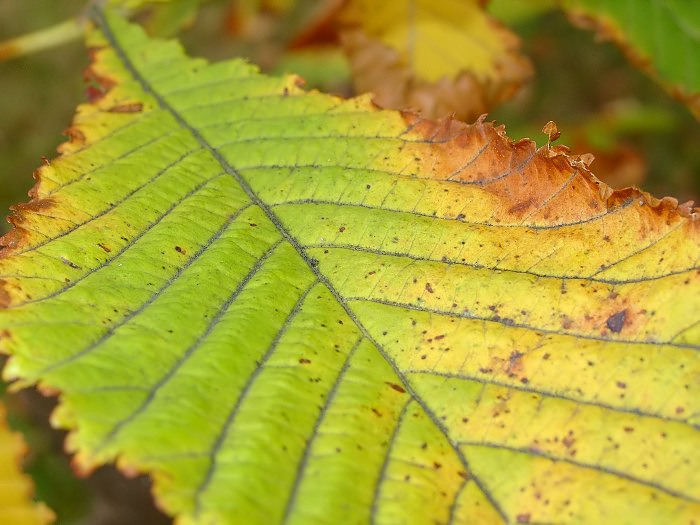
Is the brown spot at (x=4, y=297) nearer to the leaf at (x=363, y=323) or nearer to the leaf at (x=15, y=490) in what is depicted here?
the leaf at (x=363, y=323)

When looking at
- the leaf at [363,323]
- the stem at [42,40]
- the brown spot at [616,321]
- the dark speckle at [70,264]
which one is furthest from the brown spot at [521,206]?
the stem at [42,40]

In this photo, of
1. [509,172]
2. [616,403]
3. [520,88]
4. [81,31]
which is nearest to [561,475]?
[616,403]

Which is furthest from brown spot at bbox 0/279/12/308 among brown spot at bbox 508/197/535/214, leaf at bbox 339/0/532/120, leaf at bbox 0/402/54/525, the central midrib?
leaf at bbox 339/0/532/120

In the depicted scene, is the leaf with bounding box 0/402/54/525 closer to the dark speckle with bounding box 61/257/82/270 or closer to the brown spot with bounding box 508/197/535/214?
the dark speckle with bounding box 61/257/82/270

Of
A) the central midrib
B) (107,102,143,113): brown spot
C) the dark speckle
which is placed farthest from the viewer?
(107,102,143,113): brown spot

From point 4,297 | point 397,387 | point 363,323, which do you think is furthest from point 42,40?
point 397,387

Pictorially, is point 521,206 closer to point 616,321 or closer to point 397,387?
point 616,321
